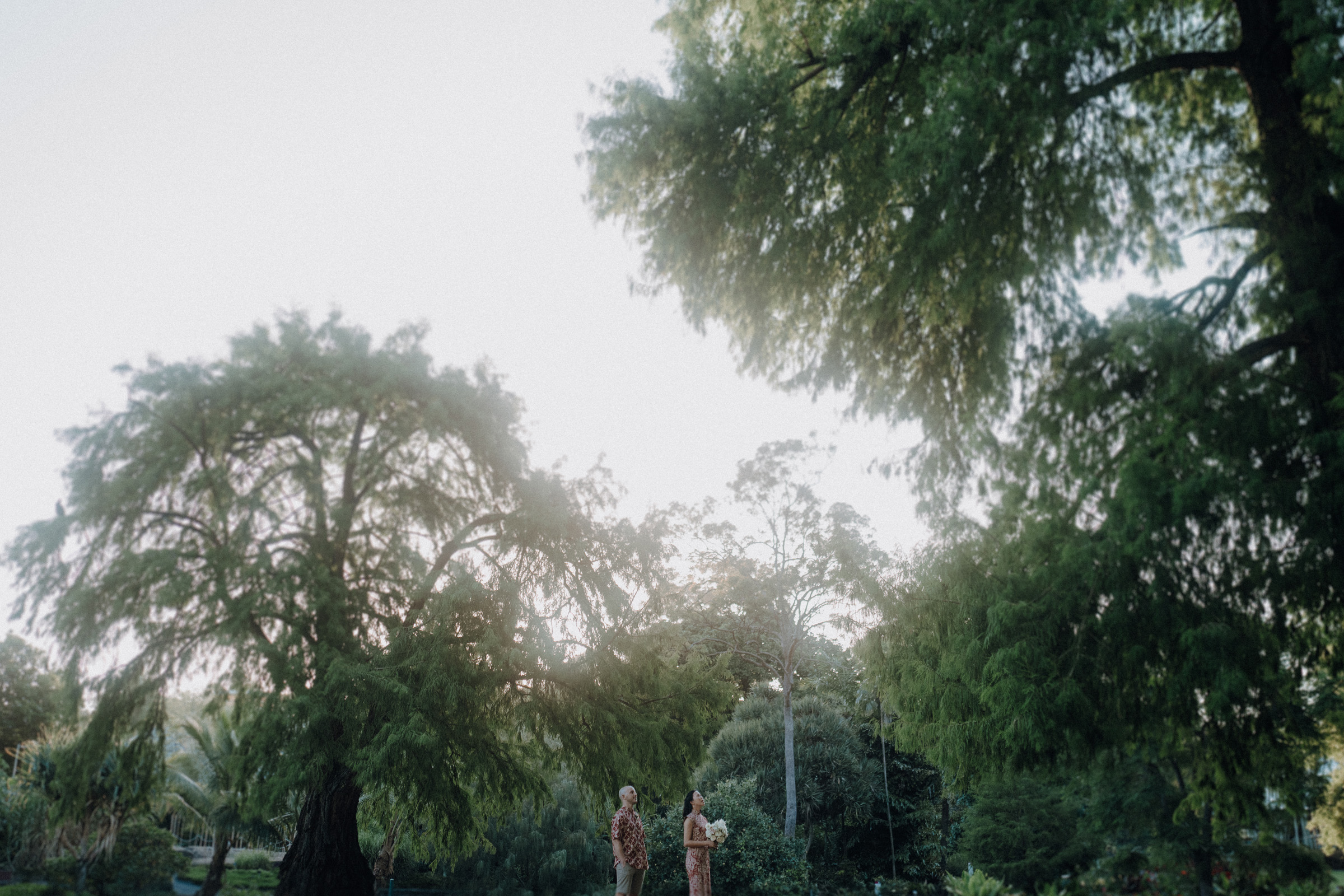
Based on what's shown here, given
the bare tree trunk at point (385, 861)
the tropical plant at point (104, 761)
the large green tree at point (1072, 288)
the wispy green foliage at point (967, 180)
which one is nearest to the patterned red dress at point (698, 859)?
the large green tree at point (1072, 288)

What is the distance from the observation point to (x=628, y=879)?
7.48 meters

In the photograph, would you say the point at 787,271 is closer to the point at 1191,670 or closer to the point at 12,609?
the point at 1191,670

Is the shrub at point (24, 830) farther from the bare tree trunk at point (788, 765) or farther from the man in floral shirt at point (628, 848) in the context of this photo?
the bare tree trunk at point (788, 765)

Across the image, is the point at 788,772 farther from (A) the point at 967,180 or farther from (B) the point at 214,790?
(A) the point at 967,180

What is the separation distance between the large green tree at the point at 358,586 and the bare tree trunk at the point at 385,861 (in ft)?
17.3

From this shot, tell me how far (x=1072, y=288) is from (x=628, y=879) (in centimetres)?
670

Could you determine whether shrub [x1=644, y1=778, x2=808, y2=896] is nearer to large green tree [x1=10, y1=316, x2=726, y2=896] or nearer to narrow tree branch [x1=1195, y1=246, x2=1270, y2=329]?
large green tree [x1=10, y1=316, x2=726, y2=896]

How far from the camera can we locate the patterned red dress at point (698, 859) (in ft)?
26.8

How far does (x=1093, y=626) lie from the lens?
6125 millimetres

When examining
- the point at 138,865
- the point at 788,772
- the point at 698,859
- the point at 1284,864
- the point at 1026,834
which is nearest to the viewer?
the point at 698,859

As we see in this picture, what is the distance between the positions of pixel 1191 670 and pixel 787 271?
415 centimetres

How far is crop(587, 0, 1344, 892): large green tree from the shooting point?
478cm

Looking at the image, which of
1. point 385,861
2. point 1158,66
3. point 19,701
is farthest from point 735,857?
point 19,701

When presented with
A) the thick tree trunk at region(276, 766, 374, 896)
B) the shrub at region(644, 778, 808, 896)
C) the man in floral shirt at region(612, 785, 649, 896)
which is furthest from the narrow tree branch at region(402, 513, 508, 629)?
the shrub at region(644, 778, 808, 896)
